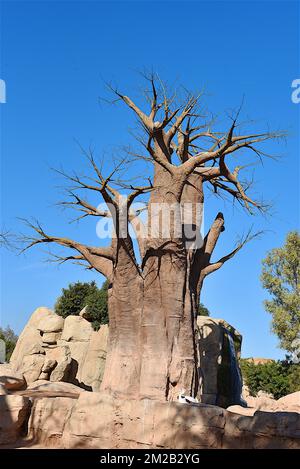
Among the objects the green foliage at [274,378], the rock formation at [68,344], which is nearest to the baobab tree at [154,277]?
the rock formation at [68,344]

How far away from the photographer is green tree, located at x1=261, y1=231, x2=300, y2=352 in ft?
61.5

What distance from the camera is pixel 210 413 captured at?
5438mm

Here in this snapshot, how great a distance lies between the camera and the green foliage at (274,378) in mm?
19375

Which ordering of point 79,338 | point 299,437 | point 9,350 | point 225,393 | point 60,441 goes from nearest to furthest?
point 299,437, point 60,441, point 225,393, point 79,338, point 9,350

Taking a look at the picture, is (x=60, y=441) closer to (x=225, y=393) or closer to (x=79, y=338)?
(x=225, y=393)

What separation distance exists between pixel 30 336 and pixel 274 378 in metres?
9.79

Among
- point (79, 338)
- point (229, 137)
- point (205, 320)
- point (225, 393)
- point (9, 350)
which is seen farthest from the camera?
point (9, 350)

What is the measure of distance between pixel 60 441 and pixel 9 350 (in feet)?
63.3

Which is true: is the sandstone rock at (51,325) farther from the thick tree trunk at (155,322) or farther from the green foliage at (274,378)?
the green foliage at (274,378)

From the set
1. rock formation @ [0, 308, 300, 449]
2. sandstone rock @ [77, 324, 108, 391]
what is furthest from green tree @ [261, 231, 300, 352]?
rock formation @ [0, 308, 300, 449]

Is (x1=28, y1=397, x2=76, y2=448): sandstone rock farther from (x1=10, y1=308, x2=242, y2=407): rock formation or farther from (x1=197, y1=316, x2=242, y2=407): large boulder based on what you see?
(x1=197, y1=316, x2=242, y2=407): large boulder

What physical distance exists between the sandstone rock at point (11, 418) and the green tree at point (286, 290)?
1398 cm

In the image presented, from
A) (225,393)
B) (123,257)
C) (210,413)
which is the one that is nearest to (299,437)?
(210,413)

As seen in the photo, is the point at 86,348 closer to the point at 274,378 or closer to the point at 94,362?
the point at 94,362
